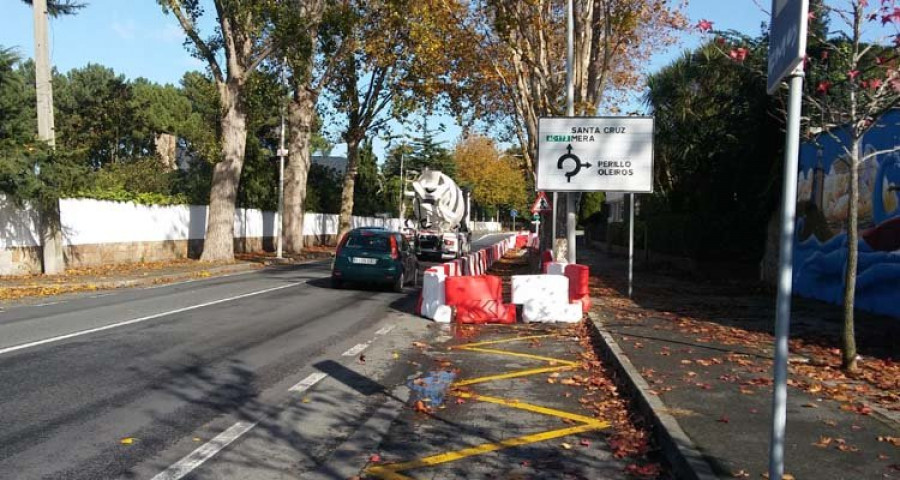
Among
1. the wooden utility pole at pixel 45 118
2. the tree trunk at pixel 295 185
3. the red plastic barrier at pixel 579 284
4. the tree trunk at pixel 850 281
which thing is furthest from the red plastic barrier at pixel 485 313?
the tree trunk at pixel 295 185

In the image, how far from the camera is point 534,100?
2295 centimetres

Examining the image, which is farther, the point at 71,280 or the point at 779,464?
the point at 71,280

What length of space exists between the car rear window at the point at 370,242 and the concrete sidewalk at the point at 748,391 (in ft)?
20.8

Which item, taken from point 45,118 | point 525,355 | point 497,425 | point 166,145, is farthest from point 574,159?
point 166,145

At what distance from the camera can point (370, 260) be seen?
60.3 feet

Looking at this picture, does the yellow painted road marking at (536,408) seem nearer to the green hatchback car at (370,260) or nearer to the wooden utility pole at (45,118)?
the green hatchback car at (370,260)

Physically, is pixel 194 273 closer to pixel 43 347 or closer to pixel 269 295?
pixel 269 295

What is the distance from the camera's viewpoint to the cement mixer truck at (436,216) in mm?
32562

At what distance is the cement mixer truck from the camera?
32562mm

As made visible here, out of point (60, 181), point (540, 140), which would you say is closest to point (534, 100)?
point (540, 140)

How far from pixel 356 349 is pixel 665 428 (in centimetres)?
522

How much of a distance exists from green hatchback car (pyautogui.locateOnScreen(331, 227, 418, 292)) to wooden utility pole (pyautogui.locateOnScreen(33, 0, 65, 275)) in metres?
7.65

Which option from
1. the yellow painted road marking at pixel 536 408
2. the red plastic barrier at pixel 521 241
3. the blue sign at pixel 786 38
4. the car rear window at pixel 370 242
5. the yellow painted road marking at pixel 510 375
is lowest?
the red plastic barrier at pixel 521 241

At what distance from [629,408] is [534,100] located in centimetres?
1675
